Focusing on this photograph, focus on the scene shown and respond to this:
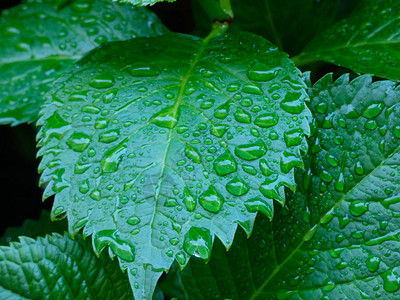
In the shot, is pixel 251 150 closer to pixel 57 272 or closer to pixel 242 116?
pixel 242 116

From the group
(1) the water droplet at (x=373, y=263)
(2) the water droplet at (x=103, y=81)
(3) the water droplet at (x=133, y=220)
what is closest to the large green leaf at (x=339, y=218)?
(1) the water droplet at (x=373, y=263)

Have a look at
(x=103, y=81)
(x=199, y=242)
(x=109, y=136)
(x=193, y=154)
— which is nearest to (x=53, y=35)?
(x=103, y=81)

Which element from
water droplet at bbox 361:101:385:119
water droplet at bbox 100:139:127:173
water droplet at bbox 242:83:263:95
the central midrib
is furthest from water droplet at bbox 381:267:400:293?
water droplet at bbox 100:139:127:173

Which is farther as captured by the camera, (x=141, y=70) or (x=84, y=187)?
(x=141, y=70)

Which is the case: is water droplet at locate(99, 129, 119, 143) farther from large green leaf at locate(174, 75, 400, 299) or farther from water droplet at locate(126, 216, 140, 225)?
large green leaf at locate(174, 75, 400, 299)

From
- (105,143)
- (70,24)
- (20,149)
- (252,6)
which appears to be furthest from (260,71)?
(20,149)

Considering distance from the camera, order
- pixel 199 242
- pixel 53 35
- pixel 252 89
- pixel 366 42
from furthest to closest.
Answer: pixel 53 35 → pixel 366 42 → pixel 252 89 → pixel 199 242
